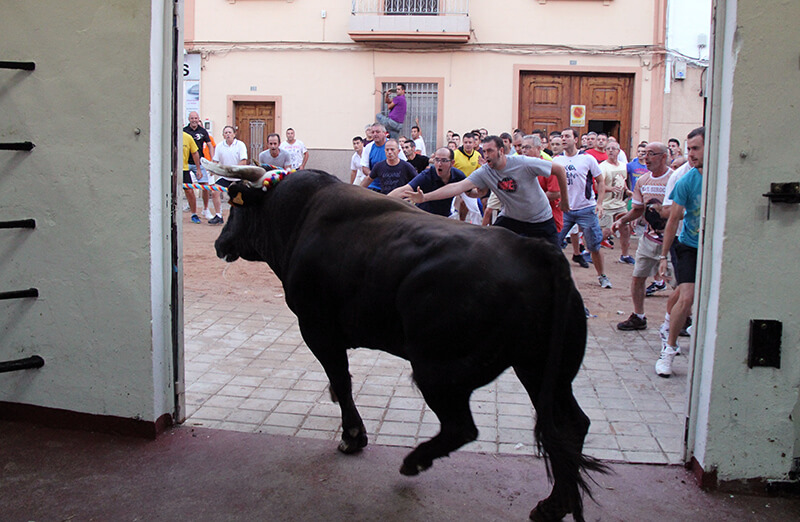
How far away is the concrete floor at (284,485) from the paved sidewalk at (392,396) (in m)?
0.29

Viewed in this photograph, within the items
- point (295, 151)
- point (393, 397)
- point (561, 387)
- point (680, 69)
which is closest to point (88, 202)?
point (393, 397)

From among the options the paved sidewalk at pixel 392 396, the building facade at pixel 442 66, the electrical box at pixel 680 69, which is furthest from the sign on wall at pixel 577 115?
the paved sidewalk at pixel 392 396

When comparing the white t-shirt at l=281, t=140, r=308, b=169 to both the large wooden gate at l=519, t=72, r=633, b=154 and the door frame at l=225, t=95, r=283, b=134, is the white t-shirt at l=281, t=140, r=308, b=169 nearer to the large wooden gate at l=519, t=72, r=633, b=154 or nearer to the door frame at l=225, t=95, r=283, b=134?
the door frame at l=225, t=95, r=283, b=134

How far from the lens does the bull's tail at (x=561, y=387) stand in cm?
309

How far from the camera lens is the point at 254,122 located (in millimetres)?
20922

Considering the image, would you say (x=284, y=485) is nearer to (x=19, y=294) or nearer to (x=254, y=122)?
(x=19, y=294)

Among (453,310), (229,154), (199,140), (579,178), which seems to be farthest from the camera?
(199,140)

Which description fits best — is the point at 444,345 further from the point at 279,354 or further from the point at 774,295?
the point at 279,354

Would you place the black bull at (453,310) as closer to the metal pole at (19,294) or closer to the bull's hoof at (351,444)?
the bull's hoof at (351,444)

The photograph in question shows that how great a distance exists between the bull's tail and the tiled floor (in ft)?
3.55

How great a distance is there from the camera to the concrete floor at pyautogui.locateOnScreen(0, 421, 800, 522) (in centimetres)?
350

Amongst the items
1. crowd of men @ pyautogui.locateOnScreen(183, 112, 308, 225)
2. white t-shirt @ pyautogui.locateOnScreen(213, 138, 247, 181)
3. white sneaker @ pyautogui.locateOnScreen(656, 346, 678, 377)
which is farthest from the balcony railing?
white sneaker @ pyautogui.locateOnScreen(656, 346, 678, 377)

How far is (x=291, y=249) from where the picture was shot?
166 inches

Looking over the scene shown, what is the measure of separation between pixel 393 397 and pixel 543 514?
77.8 inches
